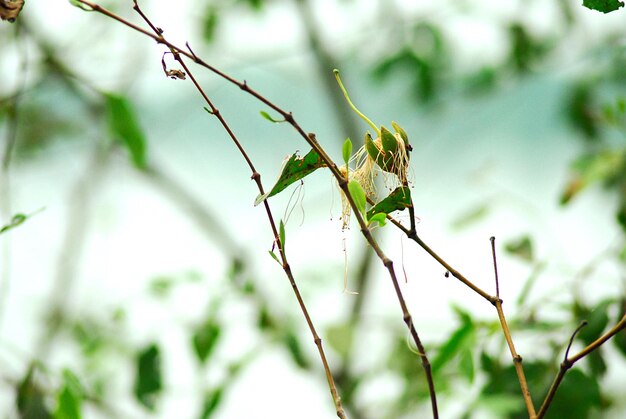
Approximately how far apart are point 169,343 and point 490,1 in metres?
0.88

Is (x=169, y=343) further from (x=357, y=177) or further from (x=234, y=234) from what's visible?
(x=357, y=177)

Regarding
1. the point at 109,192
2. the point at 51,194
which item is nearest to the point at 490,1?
the point at 109,192

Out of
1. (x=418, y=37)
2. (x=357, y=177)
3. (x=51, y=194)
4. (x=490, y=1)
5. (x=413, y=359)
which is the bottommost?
(x=357, y=177)

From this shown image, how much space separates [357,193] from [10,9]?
152mm

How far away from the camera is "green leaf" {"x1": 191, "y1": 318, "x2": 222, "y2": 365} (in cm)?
83

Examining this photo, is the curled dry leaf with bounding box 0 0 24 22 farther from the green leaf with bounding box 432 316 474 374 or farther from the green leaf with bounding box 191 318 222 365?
the green leaf with bounding box 191 318 222 365

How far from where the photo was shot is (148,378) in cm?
75

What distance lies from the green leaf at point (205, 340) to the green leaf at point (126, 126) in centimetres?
24

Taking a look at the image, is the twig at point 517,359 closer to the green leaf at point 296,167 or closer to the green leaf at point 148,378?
the green leaf at point 296,167

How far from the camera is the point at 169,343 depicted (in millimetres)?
1539

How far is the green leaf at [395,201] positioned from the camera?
0.32 meters

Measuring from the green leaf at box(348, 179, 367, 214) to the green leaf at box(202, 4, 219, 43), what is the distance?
1.03 m

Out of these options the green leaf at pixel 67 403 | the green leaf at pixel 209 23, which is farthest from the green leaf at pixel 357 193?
the green leaf at pixel 209 23

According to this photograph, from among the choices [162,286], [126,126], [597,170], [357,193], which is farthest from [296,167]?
[162,286]
